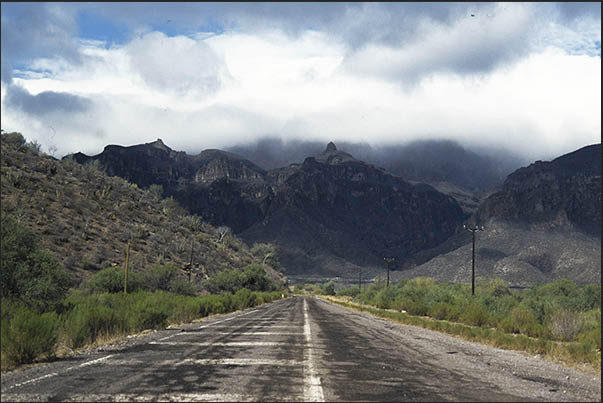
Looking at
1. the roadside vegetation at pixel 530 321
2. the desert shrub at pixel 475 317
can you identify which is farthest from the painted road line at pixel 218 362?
the desert shrub at pixel 475 317

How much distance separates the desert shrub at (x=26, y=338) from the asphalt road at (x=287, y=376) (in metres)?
0.64

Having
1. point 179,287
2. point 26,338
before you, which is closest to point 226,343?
point 26,338

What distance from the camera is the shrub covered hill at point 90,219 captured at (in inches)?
1932

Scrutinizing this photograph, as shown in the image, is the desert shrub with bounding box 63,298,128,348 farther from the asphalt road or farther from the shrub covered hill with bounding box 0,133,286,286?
the shrub covered hill with bounding box 0,133,286,286

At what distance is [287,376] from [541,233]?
16046cm

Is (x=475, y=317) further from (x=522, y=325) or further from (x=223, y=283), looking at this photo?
(x=223, y=283)

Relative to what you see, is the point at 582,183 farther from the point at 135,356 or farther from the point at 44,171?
the point at 135,356

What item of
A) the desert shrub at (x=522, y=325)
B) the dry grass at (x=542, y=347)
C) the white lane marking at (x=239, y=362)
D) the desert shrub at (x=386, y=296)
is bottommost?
the desert shrub at (x=386, y=296)

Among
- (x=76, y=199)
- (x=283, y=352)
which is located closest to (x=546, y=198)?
(x=76, y=199)

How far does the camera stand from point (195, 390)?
9.45 meters

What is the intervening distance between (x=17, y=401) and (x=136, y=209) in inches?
2776

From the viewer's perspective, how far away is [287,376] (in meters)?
11.1

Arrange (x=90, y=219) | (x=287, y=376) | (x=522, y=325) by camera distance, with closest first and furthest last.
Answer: (x=287, y=376) → (x=522, y=325) → (x=90, y=219)

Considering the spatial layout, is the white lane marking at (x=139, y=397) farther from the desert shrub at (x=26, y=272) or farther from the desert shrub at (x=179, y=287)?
the desert shrub at (x=179, y=287)
